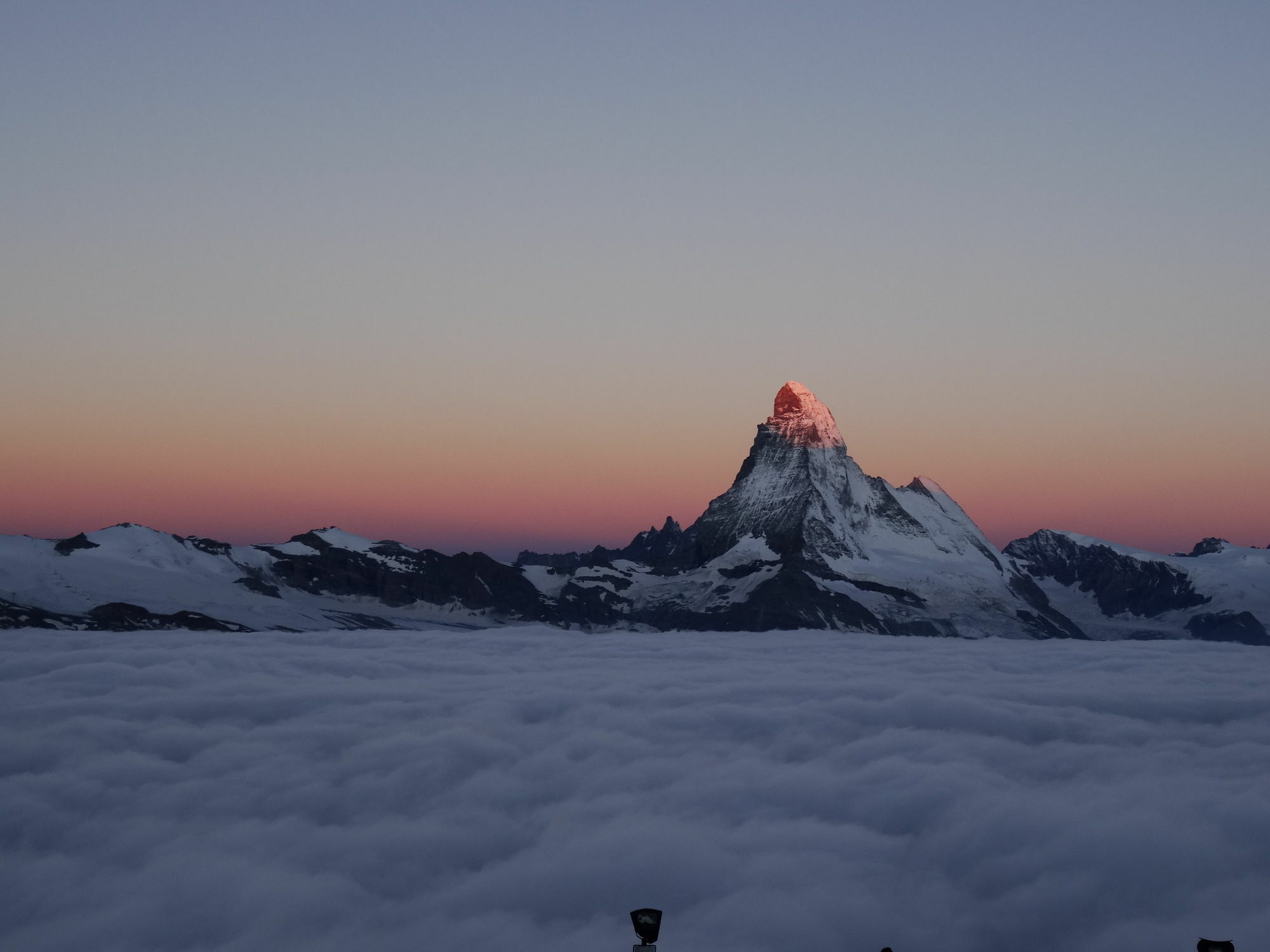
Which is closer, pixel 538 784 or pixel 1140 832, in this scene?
pixel 1140 832

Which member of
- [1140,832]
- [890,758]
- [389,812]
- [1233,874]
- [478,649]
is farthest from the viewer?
[478,649]

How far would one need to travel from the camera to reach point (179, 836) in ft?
260

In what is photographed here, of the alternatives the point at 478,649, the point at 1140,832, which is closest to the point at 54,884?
the point at 1140,832

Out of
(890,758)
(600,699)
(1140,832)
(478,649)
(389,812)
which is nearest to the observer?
(1140,832)

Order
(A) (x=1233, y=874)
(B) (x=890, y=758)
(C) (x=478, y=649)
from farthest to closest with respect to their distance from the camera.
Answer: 1. (C) (x=478, y=649)
2. (B) (x=890, y=758)
3. (A) (x=1233, y=874)

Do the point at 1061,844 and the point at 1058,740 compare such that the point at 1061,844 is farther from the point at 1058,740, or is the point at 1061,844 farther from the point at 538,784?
the point at 538,784

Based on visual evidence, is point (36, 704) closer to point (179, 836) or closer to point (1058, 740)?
point (179, 836)

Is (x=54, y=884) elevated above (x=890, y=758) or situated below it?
below

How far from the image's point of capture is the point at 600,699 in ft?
383

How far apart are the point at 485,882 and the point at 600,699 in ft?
152

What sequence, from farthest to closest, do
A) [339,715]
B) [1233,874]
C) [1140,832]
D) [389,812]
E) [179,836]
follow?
[339,715], [389,812], [179,836], [1140,832], [1233,874]

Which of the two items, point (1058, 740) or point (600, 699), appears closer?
point (1058, 740)

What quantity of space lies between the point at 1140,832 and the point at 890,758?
83.9 ft

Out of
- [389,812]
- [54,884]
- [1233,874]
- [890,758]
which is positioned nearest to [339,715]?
[389,812]
